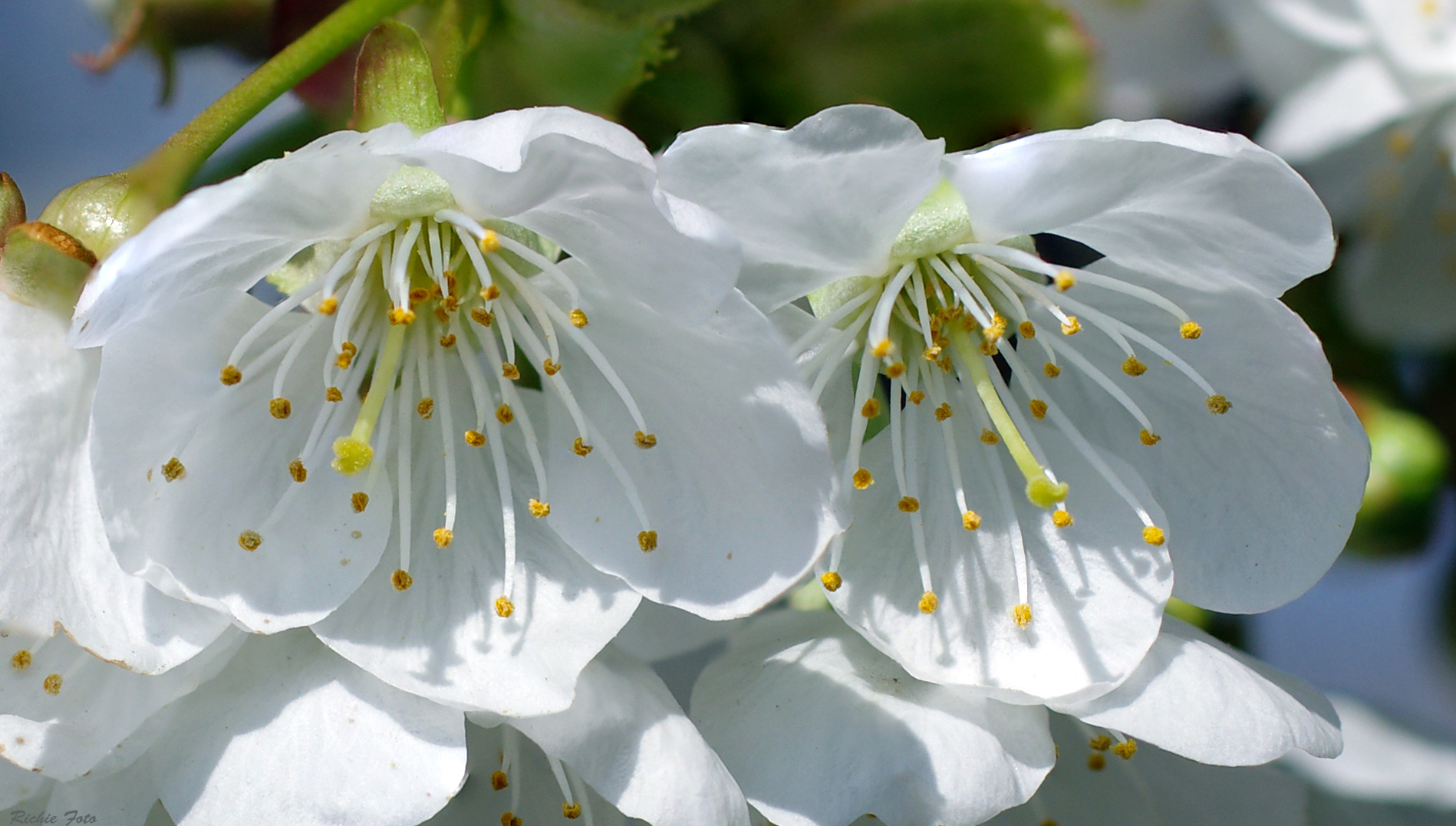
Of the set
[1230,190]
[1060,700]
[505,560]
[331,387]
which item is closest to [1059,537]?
[1060,700]

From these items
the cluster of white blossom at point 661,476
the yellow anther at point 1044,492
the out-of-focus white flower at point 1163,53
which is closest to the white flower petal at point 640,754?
the cluster of white blossom at point 661,476

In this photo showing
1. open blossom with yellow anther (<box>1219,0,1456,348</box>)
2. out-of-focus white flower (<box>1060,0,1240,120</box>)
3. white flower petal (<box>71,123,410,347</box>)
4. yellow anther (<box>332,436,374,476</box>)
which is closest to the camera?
white flower petal (<box>71,123,410,347</box>)

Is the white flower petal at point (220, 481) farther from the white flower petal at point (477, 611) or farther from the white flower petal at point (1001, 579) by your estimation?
the white flower petal at point (1001, 579)

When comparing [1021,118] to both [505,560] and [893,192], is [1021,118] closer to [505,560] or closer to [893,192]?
[893,192]

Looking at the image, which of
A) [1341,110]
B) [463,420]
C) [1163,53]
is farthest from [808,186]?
[1163,53]

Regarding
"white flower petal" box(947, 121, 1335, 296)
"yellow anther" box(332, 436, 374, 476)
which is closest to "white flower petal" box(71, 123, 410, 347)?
"yellow anther" box(332, 436, 374, 476)

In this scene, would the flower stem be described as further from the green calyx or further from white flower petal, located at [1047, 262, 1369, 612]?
white flower petal, located at [1047, 262, 1369, 612]
